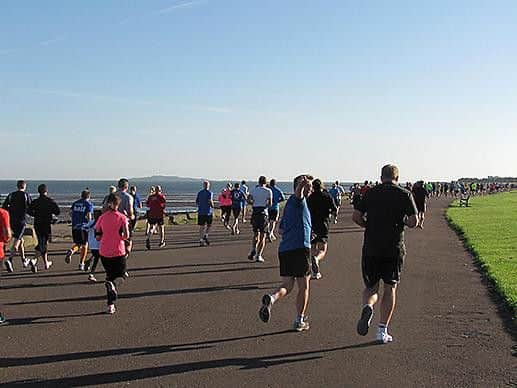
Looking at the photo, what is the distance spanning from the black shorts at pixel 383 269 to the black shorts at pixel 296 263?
0.83 m

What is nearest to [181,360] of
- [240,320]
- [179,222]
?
[240,320]

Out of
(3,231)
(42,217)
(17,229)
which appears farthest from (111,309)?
(17,229)

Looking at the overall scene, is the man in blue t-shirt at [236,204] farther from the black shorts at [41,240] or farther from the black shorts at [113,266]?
the black shorts at [113,266]

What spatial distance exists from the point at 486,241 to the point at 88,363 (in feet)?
48.4

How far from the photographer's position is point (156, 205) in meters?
18.5

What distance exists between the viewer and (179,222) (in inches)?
1228

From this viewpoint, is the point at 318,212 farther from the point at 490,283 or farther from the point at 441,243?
the point at 441,243

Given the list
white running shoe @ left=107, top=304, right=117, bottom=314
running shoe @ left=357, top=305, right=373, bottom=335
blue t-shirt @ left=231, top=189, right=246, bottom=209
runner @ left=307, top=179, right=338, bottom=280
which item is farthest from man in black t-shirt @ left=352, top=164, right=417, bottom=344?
blue t-shirt @ left=231, top=189, right=246, bottom=209

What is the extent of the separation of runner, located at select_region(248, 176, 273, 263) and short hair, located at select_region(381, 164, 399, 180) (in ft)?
24.0

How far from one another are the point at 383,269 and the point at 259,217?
7.58 m

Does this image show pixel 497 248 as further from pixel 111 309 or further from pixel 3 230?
pixel 3 230

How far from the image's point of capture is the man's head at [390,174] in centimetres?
750

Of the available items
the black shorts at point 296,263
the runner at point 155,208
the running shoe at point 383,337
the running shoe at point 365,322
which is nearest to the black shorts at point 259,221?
the runner at point 155,208

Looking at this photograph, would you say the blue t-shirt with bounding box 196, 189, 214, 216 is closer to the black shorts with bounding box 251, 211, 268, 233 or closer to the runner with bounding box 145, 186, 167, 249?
the runner with bounding box 145, 186, 167, 249
